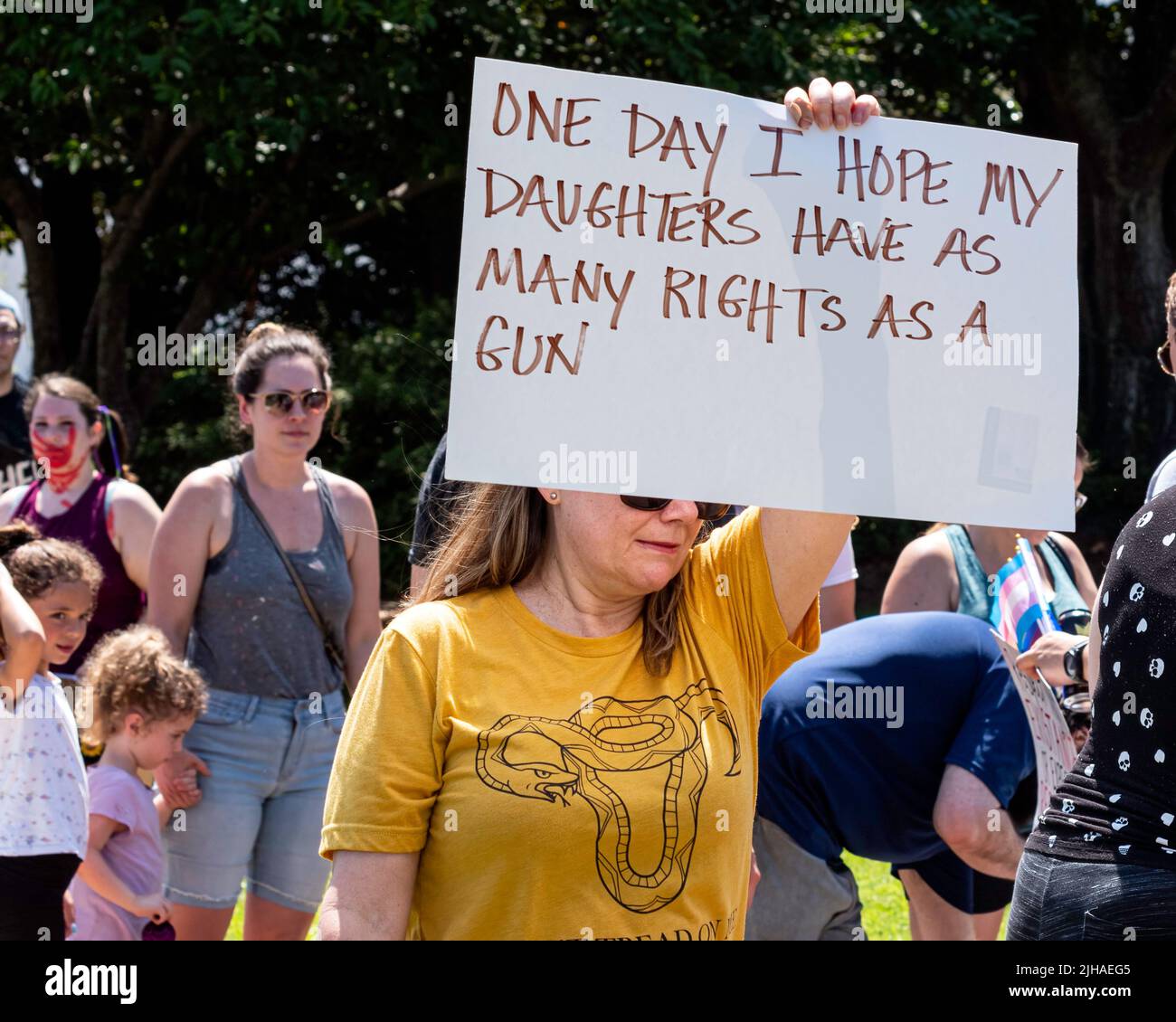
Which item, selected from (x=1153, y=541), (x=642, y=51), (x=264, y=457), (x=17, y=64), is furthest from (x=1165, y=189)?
(x=1153, y=541)

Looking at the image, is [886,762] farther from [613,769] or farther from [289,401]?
[289,401]

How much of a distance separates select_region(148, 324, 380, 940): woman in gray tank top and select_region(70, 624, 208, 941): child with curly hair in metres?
0.07

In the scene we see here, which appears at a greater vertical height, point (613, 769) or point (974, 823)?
point (613, 769)

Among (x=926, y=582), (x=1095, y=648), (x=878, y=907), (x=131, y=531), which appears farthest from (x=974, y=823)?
(x=131, y=531)

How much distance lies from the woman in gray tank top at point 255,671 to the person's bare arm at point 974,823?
1774 millimetres

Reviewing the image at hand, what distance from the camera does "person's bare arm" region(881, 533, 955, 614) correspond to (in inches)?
166

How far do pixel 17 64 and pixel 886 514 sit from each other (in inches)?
423

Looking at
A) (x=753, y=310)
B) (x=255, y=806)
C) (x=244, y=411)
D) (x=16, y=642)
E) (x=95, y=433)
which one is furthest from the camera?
(x=95, y=433)

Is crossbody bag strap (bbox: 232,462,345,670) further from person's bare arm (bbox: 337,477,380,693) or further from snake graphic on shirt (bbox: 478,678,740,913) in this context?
snake graphic on shirt (bbox: 478,678,740,913)

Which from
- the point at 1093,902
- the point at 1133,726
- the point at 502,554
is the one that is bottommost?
the point at 1093,902

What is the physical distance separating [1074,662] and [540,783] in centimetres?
169

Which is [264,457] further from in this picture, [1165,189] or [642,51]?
[1165,189]

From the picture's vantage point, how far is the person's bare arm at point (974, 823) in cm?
318

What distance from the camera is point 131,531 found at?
4578 millimetres
